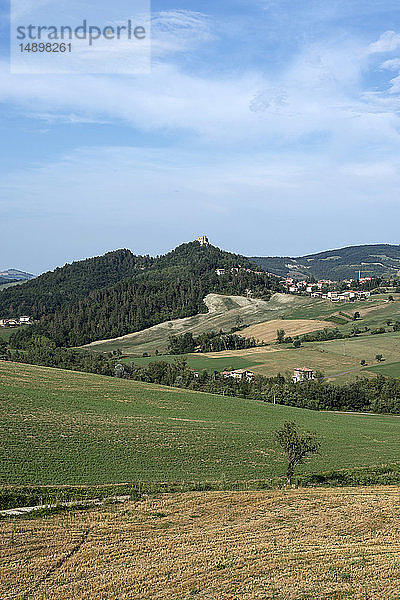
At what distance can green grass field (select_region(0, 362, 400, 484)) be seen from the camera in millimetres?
36406

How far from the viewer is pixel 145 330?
565ft

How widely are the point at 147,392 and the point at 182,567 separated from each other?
52363 mm

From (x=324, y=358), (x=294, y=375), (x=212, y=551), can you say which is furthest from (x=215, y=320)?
(x=212, y=551)

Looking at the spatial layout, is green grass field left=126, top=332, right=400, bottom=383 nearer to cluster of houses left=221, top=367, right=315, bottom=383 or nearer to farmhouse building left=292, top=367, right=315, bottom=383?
farmhouse building left=292, top=367, right=315, bottom=383

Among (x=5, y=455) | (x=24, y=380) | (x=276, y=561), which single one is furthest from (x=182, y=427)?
(x=276, y=561)

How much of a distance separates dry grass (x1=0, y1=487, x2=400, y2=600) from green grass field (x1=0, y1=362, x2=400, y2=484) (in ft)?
27.1

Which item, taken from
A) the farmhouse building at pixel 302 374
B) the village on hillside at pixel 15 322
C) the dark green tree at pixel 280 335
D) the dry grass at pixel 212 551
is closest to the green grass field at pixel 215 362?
the farmhouse building at pixel 302 374

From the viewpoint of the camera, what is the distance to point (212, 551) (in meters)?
20.5

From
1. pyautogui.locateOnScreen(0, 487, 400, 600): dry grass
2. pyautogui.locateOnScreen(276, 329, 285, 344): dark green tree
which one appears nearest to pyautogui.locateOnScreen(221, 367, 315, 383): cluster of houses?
pyautogui.locateOnScreen(276, 329, 285, 344): dark green tree

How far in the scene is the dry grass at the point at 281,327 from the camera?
436 ft

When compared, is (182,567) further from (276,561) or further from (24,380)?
(24,380)

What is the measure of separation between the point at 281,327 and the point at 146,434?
313 feet

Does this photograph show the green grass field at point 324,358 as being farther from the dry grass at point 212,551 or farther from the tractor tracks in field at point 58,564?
the tractor tracks in field at point 58,564

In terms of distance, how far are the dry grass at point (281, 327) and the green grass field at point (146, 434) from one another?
59.0 m
